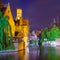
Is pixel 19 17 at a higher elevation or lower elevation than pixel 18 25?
higher

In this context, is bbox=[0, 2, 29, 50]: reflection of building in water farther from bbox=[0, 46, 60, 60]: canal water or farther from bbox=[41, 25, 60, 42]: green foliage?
bbox=[41, 25, 60, 42]: green foliage

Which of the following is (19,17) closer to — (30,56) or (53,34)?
(53,34)

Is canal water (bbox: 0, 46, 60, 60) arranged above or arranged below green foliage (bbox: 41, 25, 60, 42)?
below

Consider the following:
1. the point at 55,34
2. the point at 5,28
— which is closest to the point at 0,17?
the point at 5,28

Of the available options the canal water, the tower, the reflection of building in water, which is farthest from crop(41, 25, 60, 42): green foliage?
the canal water

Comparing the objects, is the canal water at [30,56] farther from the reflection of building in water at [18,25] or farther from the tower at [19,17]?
the tower at [19,17]

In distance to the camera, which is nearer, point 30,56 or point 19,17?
point 30,56

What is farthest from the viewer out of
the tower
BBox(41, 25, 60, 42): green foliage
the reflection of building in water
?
BBox(41, 25, 60, 42): green foliage

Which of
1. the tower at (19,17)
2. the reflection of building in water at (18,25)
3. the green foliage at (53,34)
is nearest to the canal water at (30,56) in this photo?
the reflection of building in water at (18,25)

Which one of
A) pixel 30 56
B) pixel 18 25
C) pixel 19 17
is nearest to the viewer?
pixel 30 56

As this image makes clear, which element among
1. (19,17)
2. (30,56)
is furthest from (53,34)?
(30,56)

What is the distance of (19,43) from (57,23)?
3996 centimetres

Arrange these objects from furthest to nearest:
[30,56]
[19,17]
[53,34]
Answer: [53,34] < [19,17] < [30,56]

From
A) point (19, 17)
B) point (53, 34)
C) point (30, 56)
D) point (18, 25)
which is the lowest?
point (30, 56)
